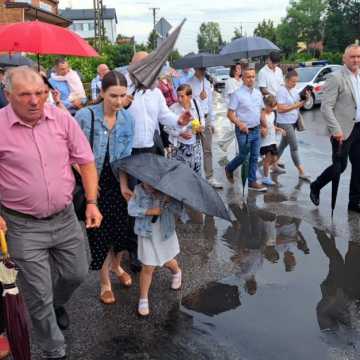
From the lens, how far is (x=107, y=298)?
→ 4.17 m

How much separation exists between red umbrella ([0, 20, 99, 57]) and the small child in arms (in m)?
2.24

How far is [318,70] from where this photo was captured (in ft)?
60.1

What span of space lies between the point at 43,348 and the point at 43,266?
59cm

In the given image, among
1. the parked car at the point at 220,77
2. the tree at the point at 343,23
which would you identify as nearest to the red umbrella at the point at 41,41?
the parked car at the point at 220,77

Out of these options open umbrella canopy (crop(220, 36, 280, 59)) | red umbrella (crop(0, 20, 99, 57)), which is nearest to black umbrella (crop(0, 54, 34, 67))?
red umbrella (crop(0, 20, 99, 57))

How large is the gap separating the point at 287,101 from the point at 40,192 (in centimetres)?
583

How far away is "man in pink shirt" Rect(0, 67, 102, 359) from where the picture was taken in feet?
9.52

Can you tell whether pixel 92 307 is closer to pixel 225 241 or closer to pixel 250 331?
pixel 250 331

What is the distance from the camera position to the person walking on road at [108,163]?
382 cm

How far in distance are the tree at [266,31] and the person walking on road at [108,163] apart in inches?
2505

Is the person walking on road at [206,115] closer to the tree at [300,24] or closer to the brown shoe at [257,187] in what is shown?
the brown shoe at [257,187]

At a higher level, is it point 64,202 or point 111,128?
point 111,128

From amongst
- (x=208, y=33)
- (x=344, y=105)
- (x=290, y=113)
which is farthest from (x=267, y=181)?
(x=208, y=33)

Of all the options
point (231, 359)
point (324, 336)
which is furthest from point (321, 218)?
point (231, 359)
